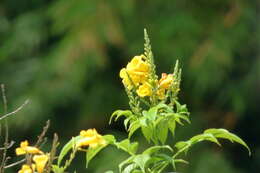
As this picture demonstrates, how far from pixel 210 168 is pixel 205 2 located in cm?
206

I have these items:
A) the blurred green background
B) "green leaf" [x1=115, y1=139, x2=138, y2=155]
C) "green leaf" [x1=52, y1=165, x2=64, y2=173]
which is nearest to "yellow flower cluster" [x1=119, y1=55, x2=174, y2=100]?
"green leaf" [x1=115, y1=139, x2=138, y2=155]

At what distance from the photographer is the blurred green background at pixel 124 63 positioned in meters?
8.88

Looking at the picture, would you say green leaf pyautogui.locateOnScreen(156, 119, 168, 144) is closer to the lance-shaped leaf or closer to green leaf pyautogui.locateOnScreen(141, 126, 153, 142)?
green leaf pyautogui.locateOnScreen(141, 126, 153, 142)

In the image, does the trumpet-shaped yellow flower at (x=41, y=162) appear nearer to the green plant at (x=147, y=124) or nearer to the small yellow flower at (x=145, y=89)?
the green plant at (x=147, y=124)

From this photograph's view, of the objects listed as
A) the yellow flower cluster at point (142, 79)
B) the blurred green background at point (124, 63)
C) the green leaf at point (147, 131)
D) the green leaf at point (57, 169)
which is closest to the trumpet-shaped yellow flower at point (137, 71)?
the yellow flower cluster at point (142, 79)

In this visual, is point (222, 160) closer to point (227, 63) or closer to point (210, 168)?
point (210, 168)

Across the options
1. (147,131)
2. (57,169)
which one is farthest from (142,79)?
(57,169)

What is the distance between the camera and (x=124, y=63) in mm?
9695

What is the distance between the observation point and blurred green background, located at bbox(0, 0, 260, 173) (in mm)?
8875

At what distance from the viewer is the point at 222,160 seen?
29.5 feet

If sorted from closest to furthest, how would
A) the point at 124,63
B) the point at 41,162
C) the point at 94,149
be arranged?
the point at 41,162, the point at 94,149, the point at 124,63

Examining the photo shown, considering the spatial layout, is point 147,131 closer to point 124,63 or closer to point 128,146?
point 128,146

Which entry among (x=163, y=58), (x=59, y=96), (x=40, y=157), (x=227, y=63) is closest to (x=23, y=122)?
(x=59, y=96)

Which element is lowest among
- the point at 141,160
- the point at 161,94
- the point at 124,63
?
the point at 124,63
